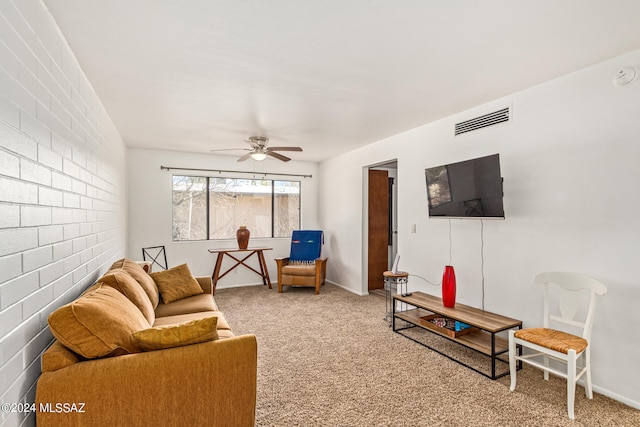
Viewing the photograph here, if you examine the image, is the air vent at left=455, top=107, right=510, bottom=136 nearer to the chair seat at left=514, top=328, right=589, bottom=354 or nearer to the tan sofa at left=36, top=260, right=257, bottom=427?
the chair seat at left=514, top=328, right=589, bottom=354

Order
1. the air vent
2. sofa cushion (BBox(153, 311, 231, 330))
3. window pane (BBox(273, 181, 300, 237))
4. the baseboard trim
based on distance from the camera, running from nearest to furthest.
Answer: the baseboard trim < sofa cushion (BBox(153, 311, 231, 330)) < the air vent < window pane (BBox(273, 181, 300, 237))

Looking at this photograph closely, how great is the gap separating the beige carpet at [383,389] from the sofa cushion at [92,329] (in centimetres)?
100

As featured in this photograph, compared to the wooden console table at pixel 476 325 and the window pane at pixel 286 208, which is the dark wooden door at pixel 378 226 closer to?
the window pane at pixel 286 208

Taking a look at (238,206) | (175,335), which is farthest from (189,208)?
(175,335)

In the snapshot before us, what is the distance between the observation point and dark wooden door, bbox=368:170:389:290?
5438 millimetres

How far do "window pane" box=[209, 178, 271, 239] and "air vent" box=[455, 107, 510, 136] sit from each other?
370 cm

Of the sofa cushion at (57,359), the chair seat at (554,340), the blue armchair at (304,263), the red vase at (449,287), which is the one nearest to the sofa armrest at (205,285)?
the blue armchair at (304,263)

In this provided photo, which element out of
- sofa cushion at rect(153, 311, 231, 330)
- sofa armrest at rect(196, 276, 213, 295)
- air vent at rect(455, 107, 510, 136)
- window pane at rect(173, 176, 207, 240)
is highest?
air vent at rect(455, 107, 510, 136)

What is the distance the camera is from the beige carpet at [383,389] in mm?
2066

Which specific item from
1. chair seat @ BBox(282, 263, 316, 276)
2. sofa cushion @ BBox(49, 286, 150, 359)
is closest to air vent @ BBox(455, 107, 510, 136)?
chair seat @ BBox(282, 263, 316, 276)

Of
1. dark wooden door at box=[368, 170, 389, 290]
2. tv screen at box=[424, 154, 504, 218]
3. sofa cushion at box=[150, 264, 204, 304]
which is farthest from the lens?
dark wooden door at box=[368, 170, 389, 290]

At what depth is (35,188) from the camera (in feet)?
4.88

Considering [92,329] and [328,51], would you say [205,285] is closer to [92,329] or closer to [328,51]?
[92,329]

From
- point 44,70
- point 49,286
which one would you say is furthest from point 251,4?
point 49,286
